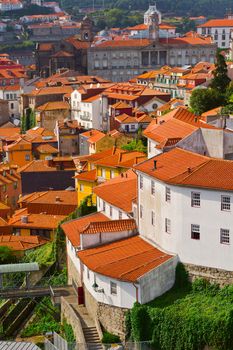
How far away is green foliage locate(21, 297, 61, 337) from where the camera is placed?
40.8m

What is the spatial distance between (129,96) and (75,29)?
97.9 metres

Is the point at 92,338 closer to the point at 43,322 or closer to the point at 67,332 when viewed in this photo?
the point at 67,332

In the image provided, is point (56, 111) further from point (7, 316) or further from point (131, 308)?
point (131, 308)

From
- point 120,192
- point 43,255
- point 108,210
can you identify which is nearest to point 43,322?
point 108,210

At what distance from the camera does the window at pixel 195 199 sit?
35.6 meters

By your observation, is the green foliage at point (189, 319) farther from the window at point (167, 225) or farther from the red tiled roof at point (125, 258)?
the window at point (167, 225)

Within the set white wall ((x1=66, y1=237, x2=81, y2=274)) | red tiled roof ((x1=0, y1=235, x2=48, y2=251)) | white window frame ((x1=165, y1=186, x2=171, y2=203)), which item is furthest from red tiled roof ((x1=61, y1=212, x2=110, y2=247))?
red tiled roof ((x1=0, y1=235, x2=48, y2=251))

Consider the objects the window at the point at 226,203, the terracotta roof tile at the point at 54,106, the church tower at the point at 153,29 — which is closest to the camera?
the window at the point at 226,203

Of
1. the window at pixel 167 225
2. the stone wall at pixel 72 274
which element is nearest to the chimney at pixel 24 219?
the stone wall at pixel 72 274

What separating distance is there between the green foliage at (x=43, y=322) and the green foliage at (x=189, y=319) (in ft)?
22.0

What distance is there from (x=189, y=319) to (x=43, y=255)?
16.5m

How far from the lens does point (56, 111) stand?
9375 cm

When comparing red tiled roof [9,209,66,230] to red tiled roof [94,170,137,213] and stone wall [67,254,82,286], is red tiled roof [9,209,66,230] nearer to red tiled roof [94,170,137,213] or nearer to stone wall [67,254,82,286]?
red tiled roof [94,170,137,213]

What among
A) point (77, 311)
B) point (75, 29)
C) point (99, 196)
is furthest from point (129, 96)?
point (75, 29)
